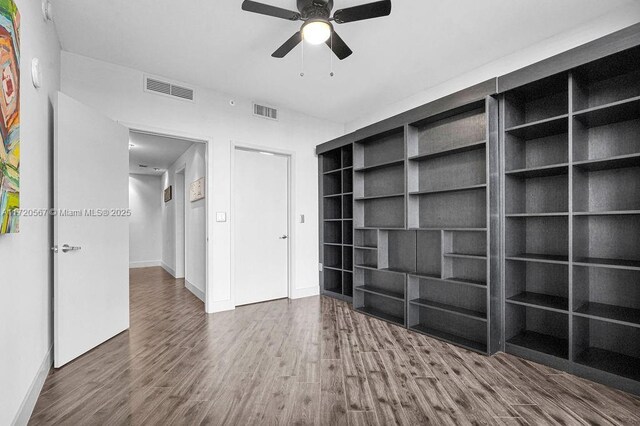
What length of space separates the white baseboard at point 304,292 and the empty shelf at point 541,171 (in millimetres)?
3088

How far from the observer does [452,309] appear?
9.76ft

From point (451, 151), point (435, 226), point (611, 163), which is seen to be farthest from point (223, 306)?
point (611, 163)

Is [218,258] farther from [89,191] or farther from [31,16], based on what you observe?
[31,16]

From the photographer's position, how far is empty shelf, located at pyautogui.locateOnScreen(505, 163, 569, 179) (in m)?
2.36

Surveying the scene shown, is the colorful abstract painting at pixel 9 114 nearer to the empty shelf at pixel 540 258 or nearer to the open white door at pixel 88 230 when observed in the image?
the open white door at pixel 88 230

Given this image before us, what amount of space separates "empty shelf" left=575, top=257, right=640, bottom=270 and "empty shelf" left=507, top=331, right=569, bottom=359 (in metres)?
0.72

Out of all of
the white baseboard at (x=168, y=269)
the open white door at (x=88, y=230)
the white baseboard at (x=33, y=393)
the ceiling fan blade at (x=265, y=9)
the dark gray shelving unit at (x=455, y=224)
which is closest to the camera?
the white baseboard at (x=33, y=393)

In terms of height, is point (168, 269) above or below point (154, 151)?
below

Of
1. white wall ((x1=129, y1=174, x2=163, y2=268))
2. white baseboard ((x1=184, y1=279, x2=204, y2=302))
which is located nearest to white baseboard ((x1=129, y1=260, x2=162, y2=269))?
white wall ((x1=129, y1=174, x2=163, y2=268))

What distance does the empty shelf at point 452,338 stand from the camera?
2.70 metres

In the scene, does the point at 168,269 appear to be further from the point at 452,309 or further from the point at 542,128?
the point at 542,128

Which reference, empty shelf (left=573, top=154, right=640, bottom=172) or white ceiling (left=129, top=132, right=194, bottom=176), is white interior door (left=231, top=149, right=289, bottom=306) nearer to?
white ceiling (left=129, top=132, right=194, bottom=176)

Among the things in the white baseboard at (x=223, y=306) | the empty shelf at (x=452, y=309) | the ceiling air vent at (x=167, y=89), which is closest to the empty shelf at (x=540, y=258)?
the empty shelf at (x=452, y=309)

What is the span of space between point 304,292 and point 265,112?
2.65 m
